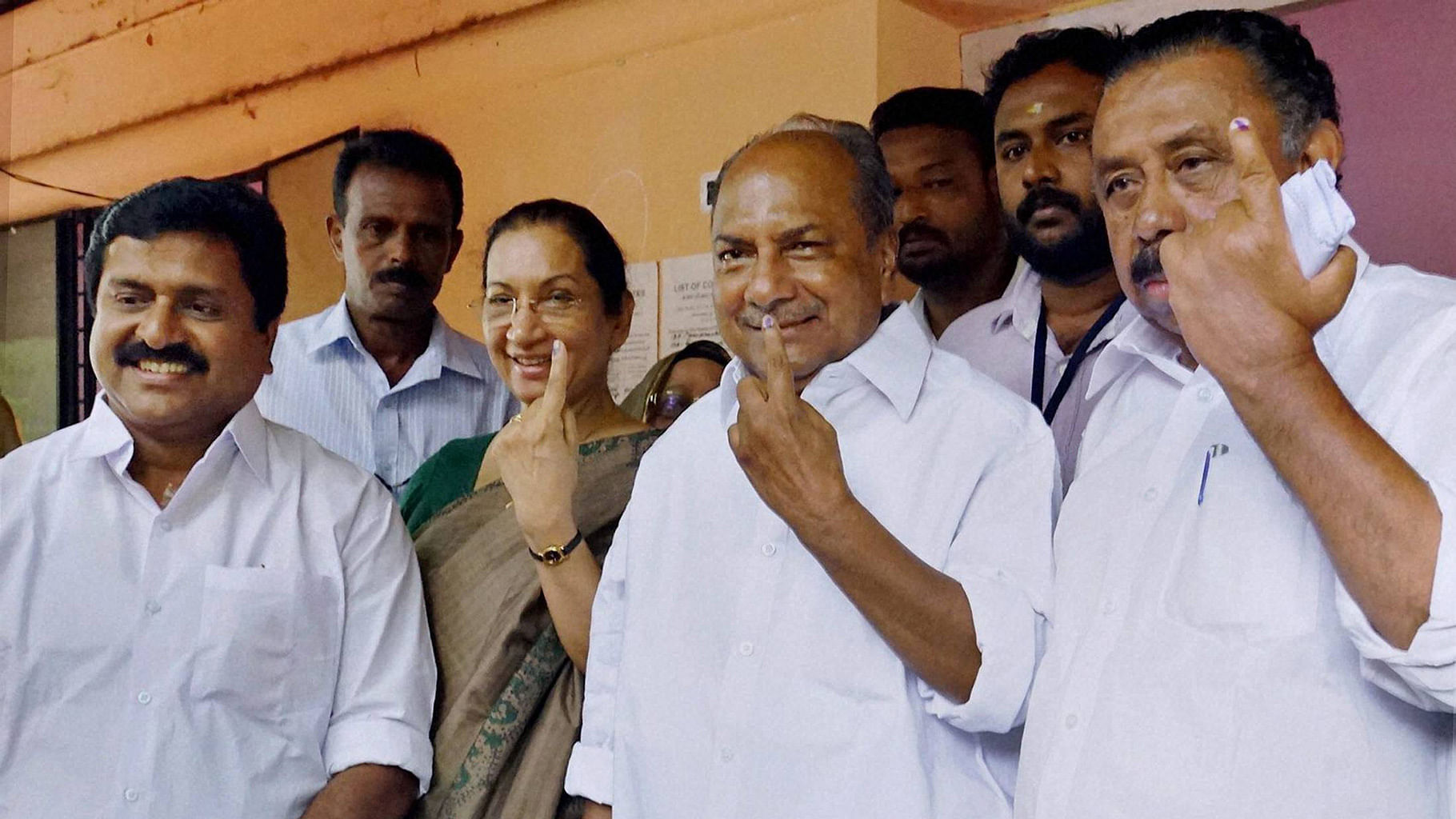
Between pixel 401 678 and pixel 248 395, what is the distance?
19.8 inches

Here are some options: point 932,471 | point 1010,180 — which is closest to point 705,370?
point 1010,180

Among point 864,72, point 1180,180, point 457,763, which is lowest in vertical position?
point 457,763

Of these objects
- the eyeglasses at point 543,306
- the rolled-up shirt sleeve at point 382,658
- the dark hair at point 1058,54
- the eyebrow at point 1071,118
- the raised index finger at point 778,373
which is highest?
the dark hair at point 1058,54

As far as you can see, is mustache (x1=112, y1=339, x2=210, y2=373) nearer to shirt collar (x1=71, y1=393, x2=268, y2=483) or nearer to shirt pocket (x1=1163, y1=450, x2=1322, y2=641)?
shirt collar (x1=71, y1=393, x2=268, y2=483)

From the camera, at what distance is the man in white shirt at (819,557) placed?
151cm

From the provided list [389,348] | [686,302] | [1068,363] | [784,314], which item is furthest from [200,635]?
[686,302]

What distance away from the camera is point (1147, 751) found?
4.45 ft

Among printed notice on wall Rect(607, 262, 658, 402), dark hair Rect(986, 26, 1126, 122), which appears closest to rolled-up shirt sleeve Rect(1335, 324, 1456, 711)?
dark hair Rect(986, 26, 1126, 122)

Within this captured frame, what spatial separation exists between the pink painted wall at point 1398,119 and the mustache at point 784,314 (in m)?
1.40

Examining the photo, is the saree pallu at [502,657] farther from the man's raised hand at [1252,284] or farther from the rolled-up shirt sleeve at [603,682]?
the man's raised hand at [1252,284]

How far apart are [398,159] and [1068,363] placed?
163cm

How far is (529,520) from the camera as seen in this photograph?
197 cm

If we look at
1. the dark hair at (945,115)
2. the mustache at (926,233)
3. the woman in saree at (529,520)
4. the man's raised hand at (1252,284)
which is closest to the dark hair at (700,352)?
the woman in saree at (529,520)

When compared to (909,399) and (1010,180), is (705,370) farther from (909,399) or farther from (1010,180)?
(909,399)
